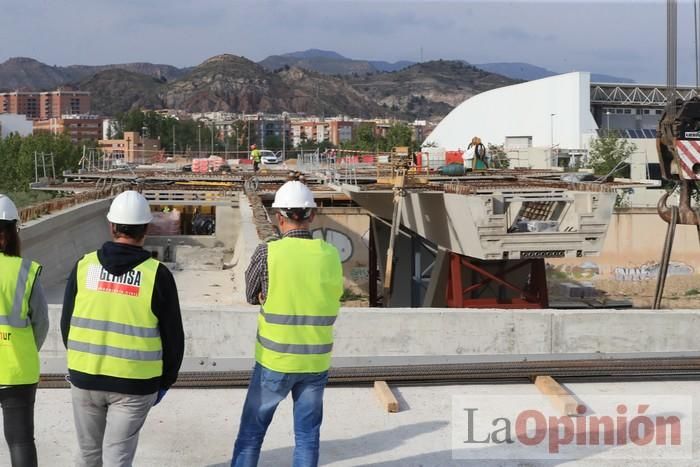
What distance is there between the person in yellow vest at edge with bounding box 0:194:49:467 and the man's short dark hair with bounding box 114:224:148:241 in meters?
0.72

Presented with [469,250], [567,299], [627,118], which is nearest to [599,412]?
[469,250]

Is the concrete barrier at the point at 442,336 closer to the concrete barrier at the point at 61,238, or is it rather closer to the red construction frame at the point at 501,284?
the concrete barrier at the point at 61,238

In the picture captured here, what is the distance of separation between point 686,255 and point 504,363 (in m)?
34.8

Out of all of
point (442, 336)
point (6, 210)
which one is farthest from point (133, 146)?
point (6, 210)

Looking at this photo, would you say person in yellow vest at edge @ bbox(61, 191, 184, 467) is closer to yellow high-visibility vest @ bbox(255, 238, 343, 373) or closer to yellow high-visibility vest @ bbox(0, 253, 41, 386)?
yellow high-visibility vest @ bbox(0, 253, 41, 386)

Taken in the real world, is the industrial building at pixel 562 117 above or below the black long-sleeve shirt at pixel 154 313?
above

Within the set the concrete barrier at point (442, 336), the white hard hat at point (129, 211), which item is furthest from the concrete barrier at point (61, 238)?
the white hard hat at point (129, 211)

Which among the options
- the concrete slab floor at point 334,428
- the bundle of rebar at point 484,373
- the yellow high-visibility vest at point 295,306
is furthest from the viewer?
the bundle of rebar at point 484,373

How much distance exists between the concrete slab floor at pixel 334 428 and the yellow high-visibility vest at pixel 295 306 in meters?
1.42

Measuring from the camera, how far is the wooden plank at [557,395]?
25.4 ft

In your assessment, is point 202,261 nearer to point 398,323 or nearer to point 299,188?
point 398,323

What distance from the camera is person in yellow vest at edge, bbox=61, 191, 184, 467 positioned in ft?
15.9

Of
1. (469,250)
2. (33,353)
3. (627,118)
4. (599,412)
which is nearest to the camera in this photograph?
(33,353)

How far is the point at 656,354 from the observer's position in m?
9.59
